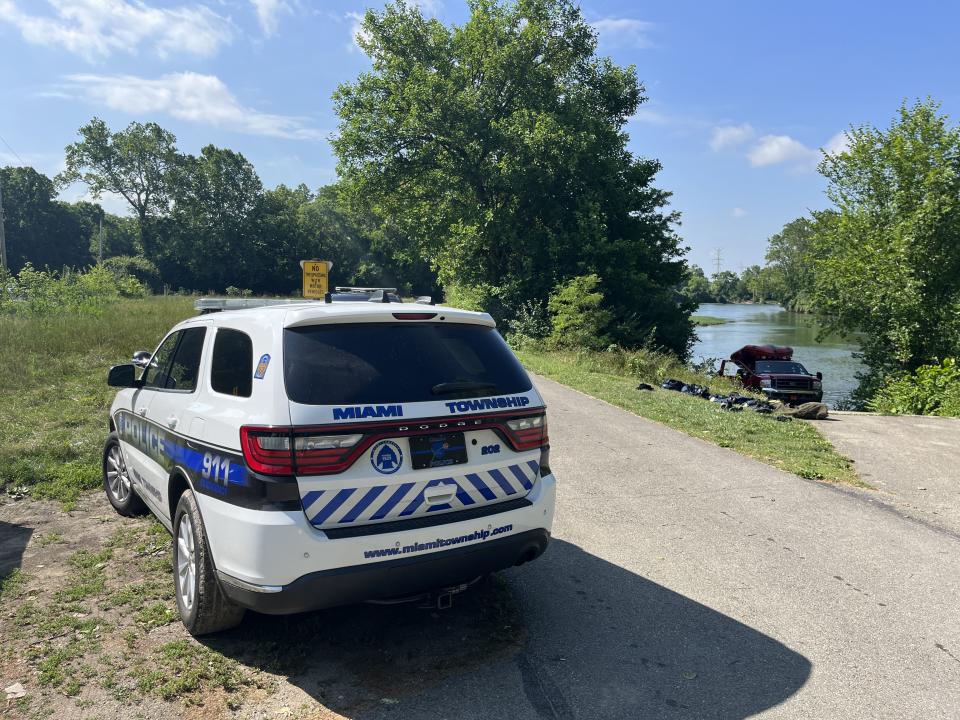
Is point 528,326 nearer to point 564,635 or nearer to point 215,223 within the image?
point 564,635

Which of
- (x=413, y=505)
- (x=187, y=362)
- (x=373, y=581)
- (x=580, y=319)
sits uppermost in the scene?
(x=187, y=362)

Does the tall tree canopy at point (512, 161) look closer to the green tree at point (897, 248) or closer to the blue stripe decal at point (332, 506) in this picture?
the green tree at point (897, 248)

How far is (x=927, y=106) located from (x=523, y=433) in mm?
26652

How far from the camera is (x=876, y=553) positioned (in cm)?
488

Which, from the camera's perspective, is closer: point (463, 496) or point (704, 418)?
point (463, 496)

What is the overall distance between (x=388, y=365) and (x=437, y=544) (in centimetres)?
93

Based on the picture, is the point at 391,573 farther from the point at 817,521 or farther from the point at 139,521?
the point at 817,521

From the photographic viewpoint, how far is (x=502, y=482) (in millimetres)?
3486

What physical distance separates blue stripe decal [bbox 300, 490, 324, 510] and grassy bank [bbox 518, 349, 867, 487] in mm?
6004

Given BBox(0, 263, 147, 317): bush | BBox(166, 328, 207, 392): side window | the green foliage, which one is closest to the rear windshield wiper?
BBox(166, 328, 207, 392): side window

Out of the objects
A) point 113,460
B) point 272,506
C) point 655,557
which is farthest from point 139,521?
point 655,557

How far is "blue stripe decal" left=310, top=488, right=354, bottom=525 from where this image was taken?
9.77ft

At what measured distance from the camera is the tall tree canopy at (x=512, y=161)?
91.1 ft

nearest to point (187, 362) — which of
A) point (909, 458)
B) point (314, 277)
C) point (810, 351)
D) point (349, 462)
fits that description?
point (349, 462)
